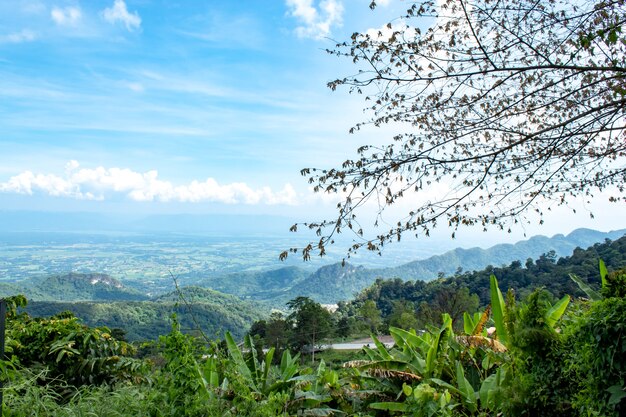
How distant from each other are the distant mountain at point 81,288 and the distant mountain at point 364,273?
40.6ft

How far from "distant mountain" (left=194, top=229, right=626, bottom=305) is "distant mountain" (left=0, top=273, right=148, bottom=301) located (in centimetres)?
1237

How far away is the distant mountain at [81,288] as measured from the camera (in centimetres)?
6511

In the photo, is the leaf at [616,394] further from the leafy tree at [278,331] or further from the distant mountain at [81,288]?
the distant mountain at [81,288]

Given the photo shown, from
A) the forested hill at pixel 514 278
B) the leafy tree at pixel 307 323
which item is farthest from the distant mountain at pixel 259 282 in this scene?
the leafy tree at pixel 307 323

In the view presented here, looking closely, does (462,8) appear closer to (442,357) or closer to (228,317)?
(442,357)

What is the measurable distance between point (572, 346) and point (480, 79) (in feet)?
8.96

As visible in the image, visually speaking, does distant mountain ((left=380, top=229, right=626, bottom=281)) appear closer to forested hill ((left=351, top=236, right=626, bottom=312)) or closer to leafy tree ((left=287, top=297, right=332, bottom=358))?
forested hill ((left=351, top=236, right=626, bottom=312))

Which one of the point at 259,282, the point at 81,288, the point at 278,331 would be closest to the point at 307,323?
the point at 278,331

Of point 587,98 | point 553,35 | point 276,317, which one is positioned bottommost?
point 276,317

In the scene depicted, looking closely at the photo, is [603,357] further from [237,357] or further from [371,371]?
[237,357]

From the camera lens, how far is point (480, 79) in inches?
164

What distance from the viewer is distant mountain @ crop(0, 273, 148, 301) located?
65106 millimetres

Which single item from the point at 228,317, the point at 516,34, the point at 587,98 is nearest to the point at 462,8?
the point at 516,34

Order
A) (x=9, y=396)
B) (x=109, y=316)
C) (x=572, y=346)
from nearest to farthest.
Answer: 1. (x=572, y=346)
2. (x=9, y=396)
3. (x=109, y=316)
